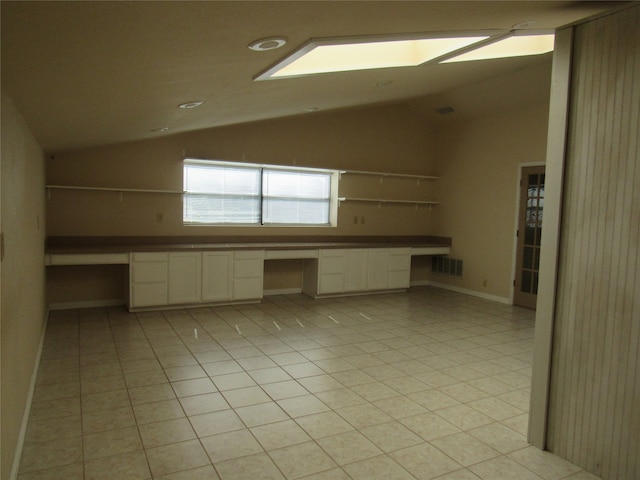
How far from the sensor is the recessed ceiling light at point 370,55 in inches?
111

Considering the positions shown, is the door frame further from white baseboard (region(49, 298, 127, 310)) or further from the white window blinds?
white baseboard (region(49, 298, 127, 310))

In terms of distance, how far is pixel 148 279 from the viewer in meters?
5.23

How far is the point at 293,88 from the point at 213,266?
2.86 meters

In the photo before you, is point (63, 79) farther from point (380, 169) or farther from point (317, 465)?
point (380, 169)

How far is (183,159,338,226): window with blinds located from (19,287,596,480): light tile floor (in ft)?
5.19

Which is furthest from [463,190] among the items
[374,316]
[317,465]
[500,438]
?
[317,465]

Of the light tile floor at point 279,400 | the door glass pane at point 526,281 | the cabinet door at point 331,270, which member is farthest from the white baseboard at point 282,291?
the door glass pane at point 526,281

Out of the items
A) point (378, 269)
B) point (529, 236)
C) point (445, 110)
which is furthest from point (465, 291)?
point (445, 110)

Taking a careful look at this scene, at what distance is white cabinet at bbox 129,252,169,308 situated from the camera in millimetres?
5156

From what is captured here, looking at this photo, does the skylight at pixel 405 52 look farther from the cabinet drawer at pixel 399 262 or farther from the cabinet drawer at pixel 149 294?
the cabinet drawer at pixel 399 262

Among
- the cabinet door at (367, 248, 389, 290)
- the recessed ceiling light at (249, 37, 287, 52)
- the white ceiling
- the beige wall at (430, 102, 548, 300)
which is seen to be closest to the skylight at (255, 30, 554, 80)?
the white ceiling

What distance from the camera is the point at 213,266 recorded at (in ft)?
18.4

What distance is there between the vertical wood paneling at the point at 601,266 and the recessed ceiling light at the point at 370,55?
0.66 m

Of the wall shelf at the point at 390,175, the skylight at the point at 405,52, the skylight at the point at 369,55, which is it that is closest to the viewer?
the skylight at the point at 405,52
